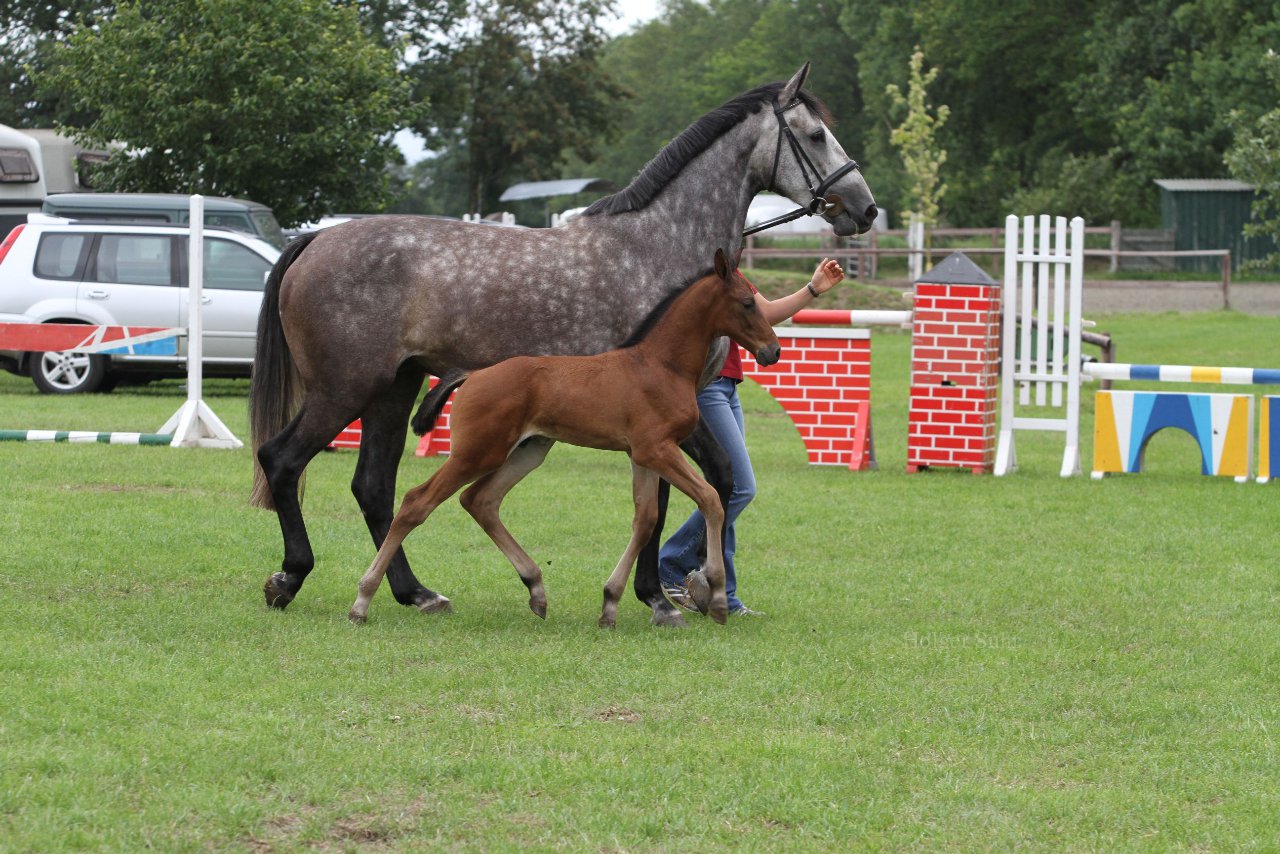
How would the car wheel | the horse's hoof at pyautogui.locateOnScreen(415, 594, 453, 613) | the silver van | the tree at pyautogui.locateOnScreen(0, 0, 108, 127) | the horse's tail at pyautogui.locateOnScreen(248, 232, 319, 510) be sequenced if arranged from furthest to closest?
the tree at pyautogui.locateOnScreen(0, 0, 108, 127)
the silver van
the car wheel
the horse's tail at pyautogui.locateOnScreen(248, 232, 319, 510)
the horse's hoof at pyautogui.locateOnScreen(415, 594, 453, 613)

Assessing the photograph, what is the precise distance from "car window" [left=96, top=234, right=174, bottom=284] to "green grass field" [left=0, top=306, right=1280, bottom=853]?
8.43m

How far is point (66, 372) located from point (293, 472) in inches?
492

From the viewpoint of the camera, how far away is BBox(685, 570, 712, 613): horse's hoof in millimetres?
7723

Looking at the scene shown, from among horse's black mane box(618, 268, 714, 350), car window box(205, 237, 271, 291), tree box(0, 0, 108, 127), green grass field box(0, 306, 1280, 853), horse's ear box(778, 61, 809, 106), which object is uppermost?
tree box(0, 0, 108, 127)

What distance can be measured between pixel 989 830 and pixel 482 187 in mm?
53913

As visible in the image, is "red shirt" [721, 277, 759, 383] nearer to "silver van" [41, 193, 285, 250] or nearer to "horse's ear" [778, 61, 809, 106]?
"horse's ear" [778, 61, 809, 106]

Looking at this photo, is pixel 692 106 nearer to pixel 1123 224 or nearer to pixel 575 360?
pixel 1123 224

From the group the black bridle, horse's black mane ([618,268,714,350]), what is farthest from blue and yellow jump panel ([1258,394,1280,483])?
horse's black mane ([618,268,714,350])

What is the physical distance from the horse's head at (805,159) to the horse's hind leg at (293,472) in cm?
238

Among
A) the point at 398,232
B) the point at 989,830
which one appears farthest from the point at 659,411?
the point at 989,830

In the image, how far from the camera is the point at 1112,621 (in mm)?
7871

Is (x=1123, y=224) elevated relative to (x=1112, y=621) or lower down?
elevated

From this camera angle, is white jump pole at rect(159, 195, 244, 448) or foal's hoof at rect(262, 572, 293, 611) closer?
foal's hoof at rect(262, 572, 293, 611)

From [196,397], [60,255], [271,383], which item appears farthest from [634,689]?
[60,255]
